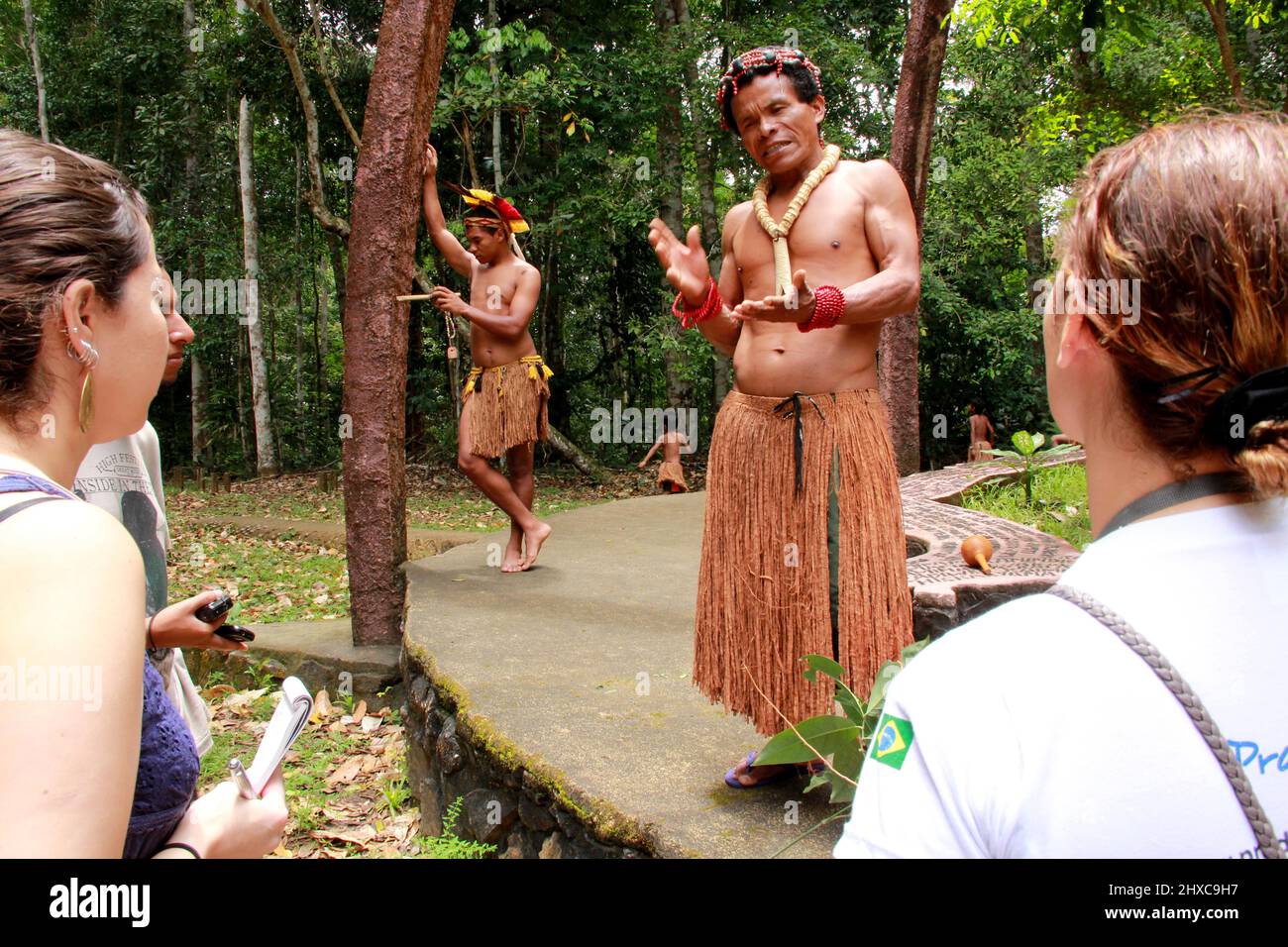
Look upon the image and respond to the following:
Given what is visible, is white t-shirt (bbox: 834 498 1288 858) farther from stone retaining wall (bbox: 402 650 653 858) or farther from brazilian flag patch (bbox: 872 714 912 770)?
stone retaining wall (bbox: 402 650 653 858)

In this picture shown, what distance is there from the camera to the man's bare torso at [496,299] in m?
5.46

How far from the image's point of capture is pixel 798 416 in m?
2.55

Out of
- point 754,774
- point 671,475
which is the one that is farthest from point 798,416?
point 671,475

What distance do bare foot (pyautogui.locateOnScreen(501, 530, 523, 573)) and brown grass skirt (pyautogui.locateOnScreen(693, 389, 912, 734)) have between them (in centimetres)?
281

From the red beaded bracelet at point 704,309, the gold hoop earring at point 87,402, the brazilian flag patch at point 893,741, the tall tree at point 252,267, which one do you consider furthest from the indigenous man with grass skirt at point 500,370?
the tall tree at point 252,267

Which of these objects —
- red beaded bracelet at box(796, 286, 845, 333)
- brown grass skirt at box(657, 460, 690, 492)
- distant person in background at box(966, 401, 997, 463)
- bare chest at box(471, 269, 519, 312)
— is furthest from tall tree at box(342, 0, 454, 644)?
distant person in background at box(966, 401, 997, 463)

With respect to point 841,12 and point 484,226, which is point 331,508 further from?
point 841,12

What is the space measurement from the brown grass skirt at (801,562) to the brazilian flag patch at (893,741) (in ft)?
5.49

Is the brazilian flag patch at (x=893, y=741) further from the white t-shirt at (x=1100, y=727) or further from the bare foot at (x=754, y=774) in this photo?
the bare foot at (x=754, y=774)

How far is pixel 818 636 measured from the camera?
2463mm

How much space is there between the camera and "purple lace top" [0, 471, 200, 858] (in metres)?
1.29

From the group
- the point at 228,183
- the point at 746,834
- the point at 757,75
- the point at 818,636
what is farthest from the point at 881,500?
the point at 228,183

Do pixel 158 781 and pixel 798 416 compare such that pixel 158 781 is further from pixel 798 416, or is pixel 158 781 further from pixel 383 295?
pixel 383 295

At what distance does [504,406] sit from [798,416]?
3.15m
